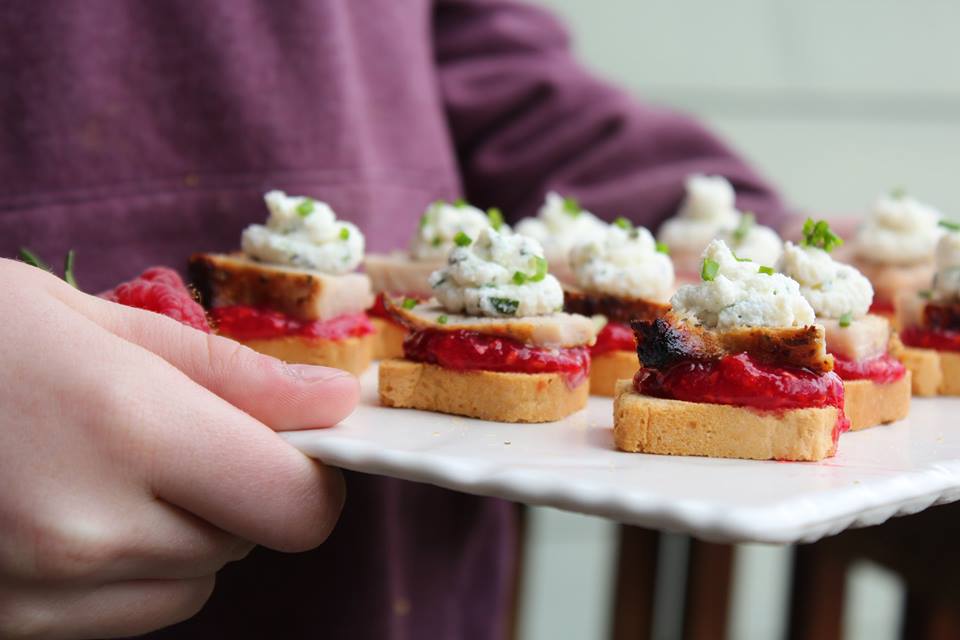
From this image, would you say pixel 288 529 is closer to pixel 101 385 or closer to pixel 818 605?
pixel 101 385

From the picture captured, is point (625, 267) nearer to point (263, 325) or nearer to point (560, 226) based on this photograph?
point (560, 226)

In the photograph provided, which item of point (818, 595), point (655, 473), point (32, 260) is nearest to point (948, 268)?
point (655, 473)

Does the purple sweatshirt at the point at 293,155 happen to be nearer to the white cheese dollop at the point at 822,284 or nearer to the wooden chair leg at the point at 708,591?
the wooden chair leg at the point at 708,591

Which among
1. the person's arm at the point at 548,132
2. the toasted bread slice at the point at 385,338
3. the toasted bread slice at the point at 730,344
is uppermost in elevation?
the person's arm at the point at 548,132

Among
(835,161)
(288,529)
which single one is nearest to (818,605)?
(288,529)

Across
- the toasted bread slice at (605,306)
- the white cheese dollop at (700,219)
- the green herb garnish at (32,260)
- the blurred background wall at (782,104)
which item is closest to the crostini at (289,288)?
the green herb garnish at (32,260)

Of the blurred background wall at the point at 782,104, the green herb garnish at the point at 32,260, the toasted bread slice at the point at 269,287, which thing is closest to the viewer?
the green herb garnish at the point at 32,260
